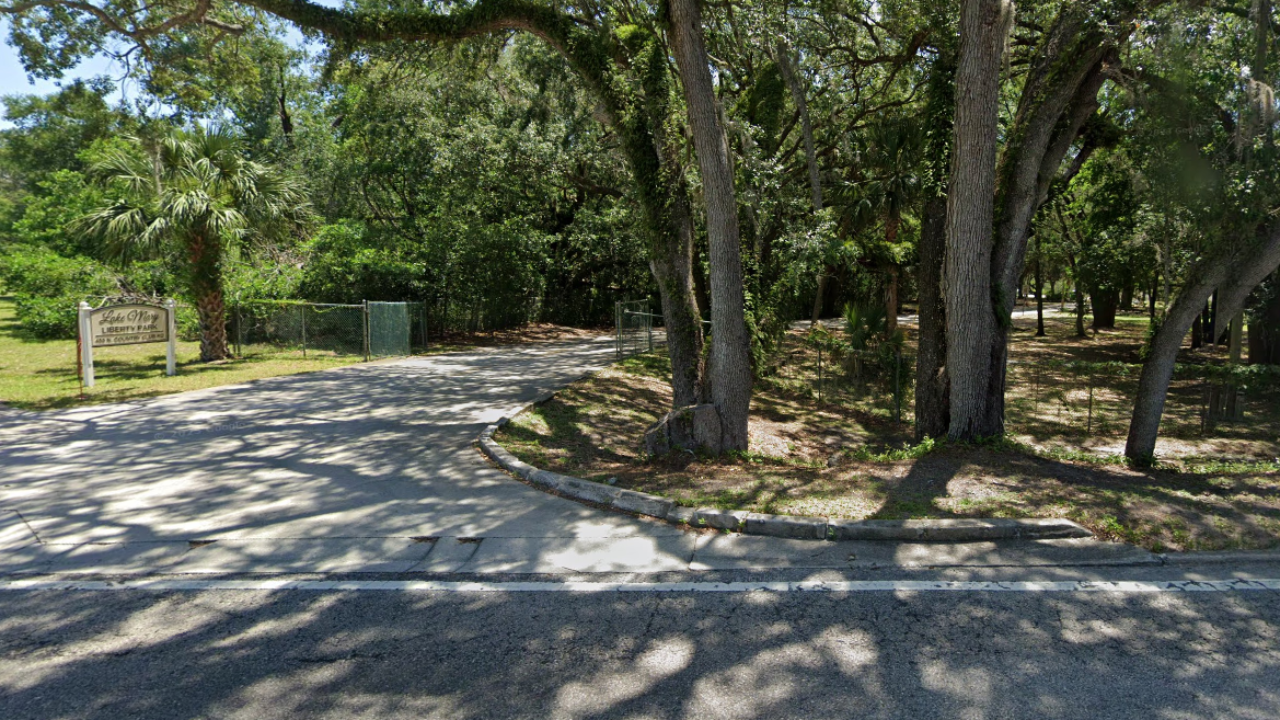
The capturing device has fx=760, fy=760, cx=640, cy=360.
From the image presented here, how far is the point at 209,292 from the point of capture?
711 inches

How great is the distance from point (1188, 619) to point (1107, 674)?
3.82 feet

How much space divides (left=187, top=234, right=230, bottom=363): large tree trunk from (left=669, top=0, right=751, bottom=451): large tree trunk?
1362 centimetres

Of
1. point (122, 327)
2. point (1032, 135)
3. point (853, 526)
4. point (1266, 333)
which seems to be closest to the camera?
point (853, 526)

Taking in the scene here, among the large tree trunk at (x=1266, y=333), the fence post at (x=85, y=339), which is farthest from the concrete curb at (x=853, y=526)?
the large tree trunk at (x=1266, y=333)

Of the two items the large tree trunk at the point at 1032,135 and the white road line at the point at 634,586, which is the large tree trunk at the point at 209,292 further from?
the large tree trunk at the point at 1032,135

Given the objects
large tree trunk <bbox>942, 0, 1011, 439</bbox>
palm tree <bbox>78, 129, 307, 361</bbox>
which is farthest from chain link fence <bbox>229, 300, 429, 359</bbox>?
large tree trunk <bbox>942, 0, 1011, 439</bbox>

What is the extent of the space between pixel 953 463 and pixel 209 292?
1699cm

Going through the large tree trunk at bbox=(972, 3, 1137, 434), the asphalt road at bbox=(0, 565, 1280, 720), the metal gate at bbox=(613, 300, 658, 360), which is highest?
the large tree trunk at bbox=(972, 3, 1137, 434)

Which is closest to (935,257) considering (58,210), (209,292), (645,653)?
(645,653)

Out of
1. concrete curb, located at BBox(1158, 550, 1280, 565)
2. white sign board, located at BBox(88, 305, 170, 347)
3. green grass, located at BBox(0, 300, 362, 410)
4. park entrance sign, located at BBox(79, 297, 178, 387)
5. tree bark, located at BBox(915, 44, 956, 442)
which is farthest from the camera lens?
white sign board, located at BBox(88, 305, 170, 347)

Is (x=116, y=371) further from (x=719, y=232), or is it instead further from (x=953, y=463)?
(x=953, y=463)

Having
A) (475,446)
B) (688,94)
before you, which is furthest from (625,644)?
(688,94)

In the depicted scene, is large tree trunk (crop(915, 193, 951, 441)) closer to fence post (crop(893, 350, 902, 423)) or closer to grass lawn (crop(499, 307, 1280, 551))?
grass lawn (crop(499, 307, 1280, 551))

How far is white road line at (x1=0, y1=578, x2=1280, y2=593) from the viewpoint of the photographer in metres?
5.33
